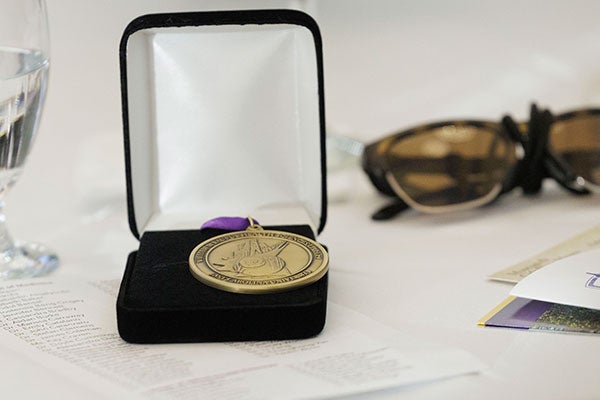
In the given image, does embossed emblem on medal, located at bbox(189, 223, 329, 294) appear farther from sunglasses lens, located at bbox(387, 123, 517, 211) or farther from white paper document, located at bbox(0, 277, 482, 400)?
sunglasses lens, located at bbox(387, 123, 517, 211)

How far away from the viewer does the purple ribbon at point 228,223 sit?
634mm

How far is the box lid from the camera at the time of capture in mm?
677

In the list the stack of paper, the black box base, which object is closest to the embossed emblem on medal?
the black box base

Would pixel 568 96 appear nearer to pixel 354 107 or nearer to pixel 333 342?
pixel 354 107

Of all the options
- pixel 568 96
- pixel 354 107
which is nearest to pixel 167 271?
pixel 354 107

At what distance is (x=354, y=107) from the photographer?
1.00m

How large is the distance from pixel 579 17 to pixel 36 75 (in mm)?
625

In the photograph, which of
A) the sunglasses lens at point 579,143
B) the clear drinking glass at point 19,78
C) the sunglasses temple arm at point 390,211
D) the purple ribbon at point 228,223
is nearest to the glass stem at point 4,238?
the clear drinking glass at point 19,78

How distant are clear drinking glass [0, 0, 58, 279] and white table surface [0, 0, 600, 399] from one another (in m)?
0.10

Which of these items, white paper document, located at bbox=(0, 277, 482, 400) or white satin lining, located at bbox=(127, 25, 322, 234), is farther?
white satin lining, located at bbox=(127, 25, 322, 234)

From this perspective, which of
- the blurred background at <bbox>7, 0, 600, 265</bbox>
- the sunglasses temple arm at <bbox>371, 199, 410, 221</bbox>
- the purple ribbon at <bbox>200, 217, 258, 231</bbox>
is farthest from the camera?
the blurred background at <bbox>7, 0, 600, 265</bbox>

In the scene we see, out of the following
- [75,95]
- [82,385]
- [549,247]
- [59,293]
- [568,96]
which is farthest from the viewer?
[568,96]

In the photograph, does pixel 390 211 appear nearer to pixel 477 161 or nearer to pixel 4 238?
pixel 477 161

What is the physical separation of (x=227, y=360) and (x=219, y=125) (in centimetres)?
23
